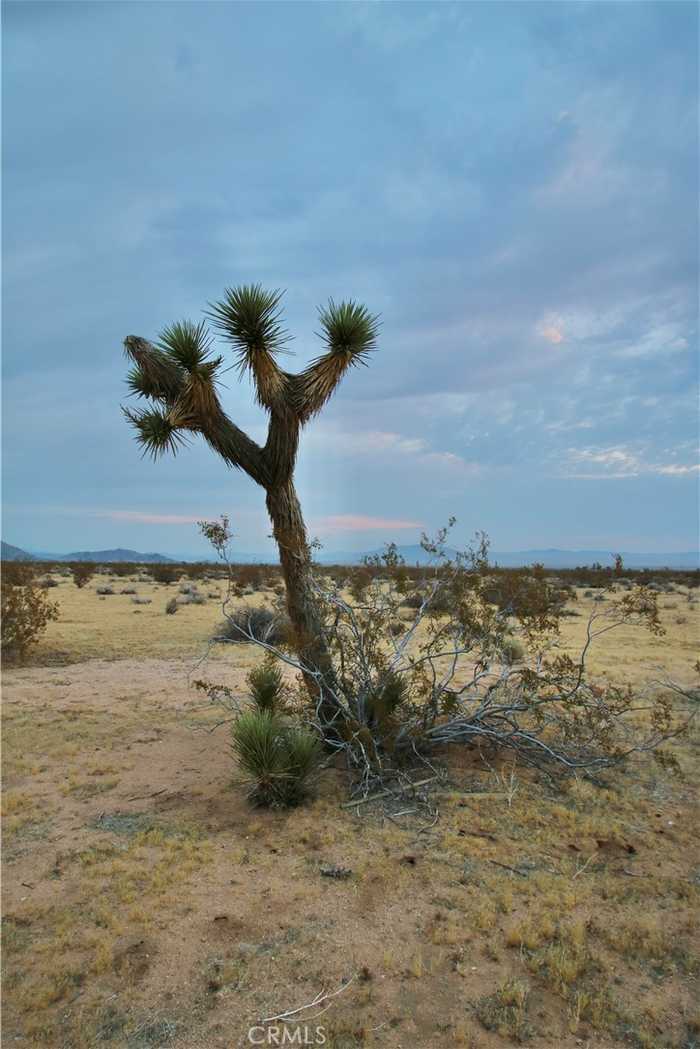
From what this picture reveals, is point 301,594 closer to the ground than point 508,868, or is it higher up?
higher up

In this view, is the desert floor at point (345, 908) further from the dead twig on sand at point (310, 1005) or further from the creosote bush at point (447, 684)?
the creosote bush at point (447, 684)

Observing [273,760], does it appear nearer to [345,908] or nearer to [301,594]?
[345,908]

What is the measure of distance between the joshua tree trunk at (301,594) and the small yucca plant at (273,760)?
0.80m

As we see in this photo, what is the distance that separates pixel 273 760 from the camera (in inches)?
218

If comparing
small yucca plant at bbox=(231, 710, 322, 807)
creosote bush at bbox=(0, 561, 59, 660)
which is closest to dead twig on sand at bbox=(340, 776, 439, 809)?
small yucca plant at bbox=(231, 710, 322, 807)

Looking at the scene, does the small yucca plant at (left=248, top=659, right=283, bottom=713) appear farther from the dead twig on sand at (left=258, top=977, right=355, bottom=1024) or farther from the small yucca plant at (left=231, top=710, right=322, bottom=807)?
the dead twig on sand at (left=258, top=977, right=355, bottom=1024)

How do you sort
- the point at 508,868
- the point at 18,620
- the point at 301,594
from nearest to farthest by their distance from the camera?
the point at 508,868 → the point at 301,594 → the point at 18,620

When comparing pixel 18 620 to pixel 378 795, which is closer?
pixel 378 795

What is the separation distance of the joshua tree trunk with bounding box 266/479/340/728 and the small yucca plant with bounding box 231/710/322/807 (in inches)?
31.7

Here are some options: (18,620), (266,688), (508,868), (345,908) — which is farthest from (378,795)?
(18,620)

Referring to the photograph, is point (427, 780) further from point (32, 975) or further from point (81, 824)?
point (32, 975)

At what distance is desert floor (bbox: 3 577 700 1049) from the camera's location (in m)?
3.14

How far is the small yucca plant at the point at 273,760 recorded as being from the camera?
5.53 metres

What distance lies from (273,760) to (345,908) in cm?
163
